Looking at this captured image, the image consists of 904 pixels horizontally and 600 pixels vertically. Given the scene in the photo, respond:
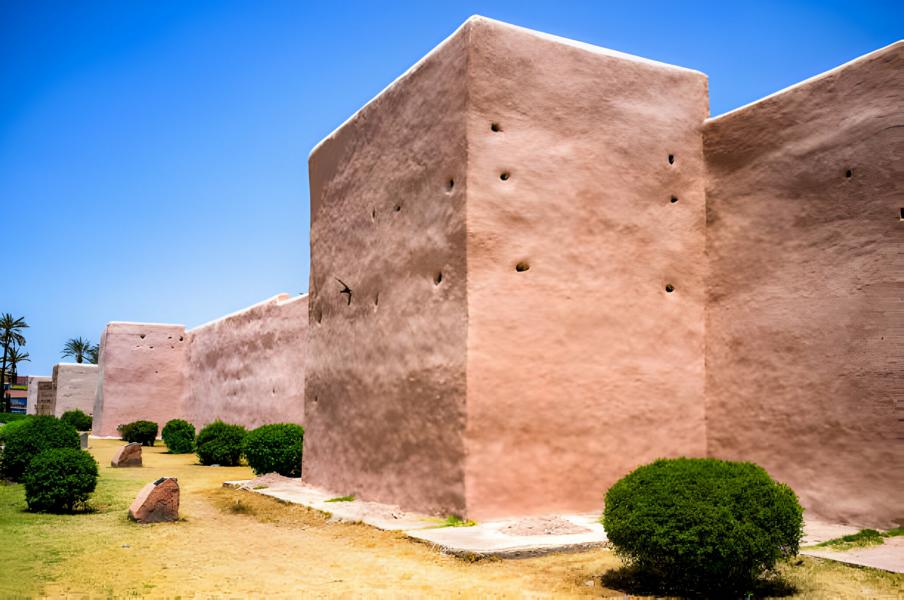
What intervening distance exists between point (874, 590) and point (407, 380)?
508cm

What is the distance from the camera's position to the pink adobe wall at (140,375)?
87.4 ft

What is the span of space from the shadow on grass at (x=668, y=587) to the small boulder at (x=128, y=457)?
12987 millimetres

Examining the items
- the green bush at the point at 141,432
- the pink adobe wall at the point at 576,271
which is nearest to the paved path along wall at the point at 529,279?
the pink adobe wall at the point at 576,271

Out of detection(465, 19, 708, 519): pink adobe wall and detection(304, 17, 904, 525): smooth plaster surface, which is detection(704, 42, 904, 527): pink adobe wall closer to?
detection(304, 17, 904, 525): smooth plaster surface

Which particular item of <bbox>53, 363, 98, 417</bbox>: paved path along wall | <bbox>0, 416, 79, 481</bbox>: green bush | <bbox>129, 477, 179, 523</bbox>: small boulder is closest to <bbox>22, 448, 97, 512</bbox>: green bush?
<bbox>129, 477, 179, 523</bbox>: small boulder

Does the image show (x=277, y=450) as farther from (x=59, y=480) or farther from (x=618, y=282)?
(x=618, y=282)

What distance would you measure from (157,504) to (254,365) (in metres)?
11.1

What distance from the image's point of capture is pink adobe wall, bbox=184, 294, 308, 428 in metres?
17.6

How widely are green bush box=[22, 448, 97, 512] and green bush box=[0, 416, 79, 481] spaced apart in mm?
2624

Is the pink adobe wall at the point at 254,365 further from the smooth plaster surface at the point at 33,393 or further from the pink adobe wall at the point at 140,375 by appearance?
the smooth plaster surface at the point at 33,393

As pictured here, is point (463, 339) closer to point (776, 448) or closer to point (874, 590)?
point (776, 448)

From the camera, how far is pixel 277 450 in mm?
12961

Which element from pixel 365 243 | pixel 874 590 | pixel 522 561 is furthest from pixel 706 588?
pixel 365 243

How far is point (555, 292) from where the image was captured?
8469 mm
